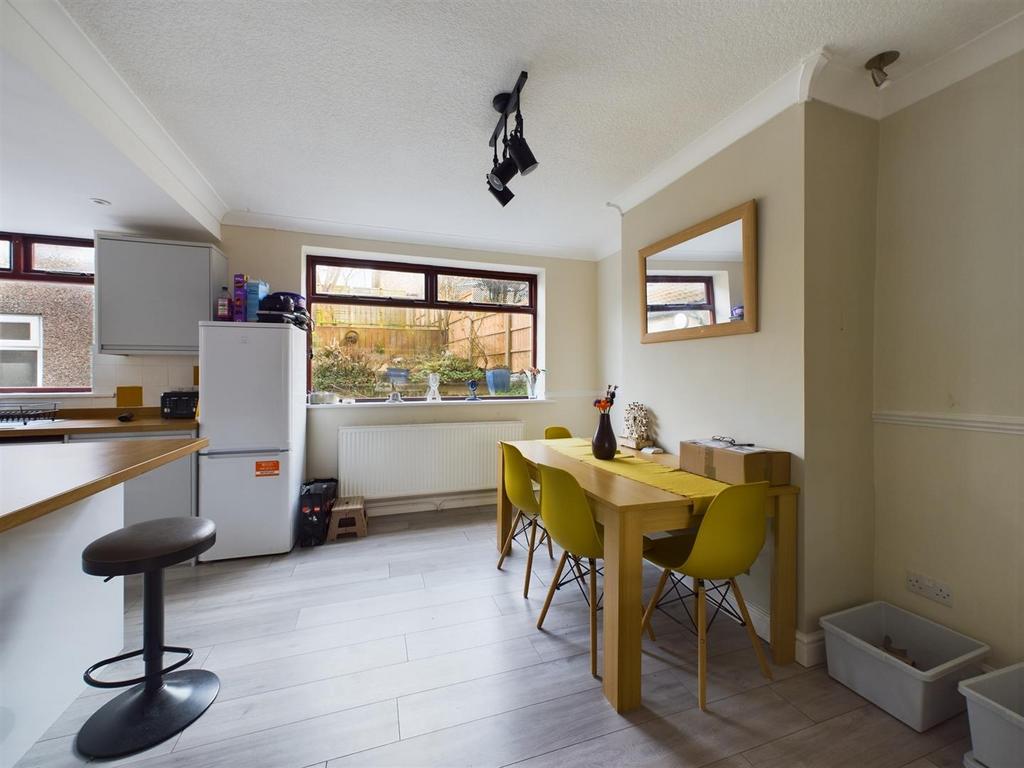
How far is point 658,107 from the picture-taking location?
2053 millimetres

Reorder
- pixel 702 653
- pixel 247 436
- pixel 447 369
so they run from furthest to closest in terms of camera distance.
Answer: pixel 447 369, pixel 247 436, pixel 702 653

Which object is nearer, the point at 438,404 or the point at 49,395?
the point at 49,395

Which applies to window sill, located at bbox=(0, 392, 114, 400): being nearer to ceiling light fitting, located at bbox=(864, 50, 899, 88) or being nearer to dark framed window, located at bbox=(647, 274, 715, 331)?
dark framed window, located at bbox=(647, 274, 715, 331)

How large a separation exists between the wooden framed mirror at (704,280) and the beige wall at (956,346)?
1.92 feet

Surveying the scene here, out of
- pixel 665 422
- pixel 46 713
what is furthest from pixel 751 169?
pixel 46 713

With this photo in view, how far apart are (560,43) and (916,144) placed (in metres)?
1.65

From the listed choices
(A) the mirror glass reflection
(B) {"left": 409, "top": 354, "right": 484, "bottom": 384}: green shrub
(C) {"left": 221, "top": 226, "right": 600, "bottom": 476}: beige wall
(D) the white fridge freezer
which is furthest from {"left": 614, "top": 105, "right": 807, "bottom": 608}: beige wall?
(D) the white fridge freezer

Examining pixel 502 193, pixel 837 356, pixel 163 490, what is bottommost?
pixel 163 490

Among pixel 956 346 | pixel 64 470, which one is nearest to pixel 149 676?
pixel 64 470

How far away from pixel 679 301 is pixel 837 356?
88 cm

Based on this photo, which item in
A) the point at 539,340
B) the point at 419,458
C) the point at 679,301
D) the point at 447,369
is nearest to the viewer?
the point at 679,301

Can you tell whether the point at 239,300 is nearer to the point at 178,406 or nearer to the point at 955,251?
the point at 178,406

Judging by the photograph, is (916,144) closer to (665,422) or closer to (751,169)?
(751,169)

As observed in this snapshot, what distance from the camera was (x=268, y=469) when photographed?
2.90m
